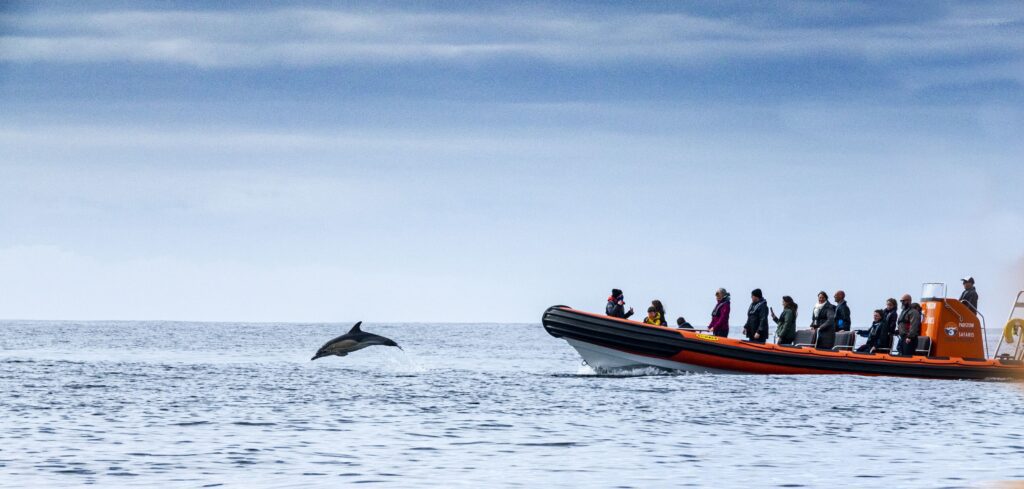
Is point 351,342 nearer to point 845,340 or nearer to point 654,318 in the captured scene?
point 654,318

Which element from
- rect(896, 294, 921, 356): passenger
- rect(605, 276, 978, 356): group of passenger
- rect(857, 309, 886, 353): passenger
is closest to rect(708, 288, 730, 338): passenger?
rect(605, 276, 978, 356): group of passenger

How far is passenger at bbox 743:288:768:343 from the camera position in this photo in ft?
91.4

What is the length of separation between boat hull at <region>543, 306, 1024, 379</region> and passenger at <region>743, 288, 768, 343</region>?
1.89ft

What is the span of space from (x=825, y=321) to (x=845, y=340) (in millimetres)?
630

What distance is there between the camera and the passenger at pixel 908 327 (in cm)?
2691

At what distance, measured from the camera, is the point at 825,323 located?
2762cm

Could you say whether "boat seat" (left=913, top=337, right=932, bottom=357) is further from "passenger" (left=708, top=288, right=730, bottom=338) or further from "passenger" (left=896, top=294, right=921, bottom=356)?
"passenger" (left=708, top=288, right=730, bottom=338)

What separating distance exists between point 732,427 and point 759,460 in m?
3.71

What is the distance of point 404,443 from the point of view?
648 inches

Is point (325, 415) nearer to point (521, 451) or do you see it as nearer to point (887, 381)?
point (521, 451)

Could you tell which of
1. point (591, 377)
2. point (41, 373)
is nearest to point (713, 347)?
point (591, 377)

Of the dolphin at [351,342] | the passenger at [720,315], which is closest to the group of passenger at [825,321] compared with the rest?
the passenger at [720,315]

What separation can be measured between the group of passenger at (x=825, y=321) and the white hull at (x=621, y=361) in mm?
869

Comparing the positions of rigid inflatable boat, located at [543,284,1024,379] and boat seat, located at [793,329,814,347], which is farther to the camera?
boat seat, located at [793,329,814,347]
